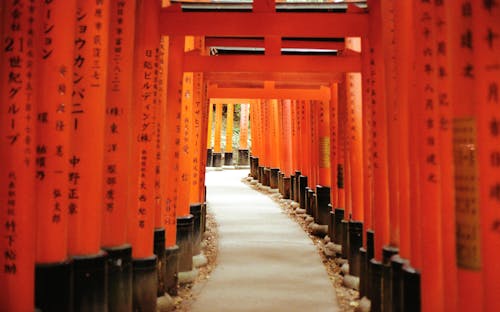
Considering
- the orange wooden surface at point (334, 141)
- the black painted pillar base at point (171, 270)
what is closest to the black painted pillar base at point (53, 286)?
the black painted pillar base at point (171, 270)

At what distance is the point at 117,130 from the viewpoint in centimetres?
386

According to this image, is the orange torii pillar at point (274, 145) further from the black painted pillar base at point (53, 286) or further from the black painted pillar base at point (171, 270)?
the black painted pillar base at point (53, 286)

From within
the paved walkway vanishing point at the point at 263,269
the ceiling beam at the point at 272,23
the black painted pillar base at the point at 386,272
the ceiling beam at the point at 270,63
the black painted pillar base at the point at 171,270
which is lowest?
the paved walkway vanishing point at the point at 263,269

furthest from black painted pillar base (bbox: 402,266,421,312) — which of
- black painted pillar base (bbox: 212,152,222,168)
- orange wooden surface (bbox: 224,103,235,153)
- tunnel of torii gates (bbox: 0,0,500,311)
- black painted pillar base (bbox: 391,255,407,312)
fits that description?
black painted pillar base (bbox: 212,152,222,168)

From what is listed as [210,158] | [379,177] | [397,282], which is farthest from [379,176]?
[210,158]

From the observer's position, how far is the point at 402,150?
3.81 meters

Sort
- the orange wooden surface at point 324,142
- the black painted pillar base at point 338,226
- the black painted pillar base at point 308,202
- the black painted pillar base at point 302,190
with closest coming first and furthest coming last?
the black painted pillar base at point 338,226 < the orange wooden surface at point 324,142 < the black painted pillar base at point 308,202 < the black painted pillar base at point 302,190

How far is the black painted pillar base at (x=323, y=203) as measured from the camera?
9961mm

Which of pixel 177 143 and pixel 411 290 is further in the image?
pixel 177 143

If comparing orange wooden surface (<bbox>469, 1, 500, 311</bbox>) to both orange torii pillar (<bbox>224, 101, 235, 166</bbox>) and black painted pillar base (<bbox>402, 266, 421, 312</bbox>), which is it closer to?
black painted pillar base (<bbox>402, 266, 421, 312</bbox>)

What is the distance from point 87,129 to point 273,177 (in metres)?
13.0

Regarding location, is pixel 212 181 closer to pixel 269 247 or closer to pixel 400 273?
pixel 269 247

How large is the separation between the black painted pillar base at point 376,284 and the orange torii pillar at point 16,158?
3074 millimetres

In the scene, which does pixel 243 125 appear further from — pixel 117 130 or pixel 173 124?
pixel 117 130
